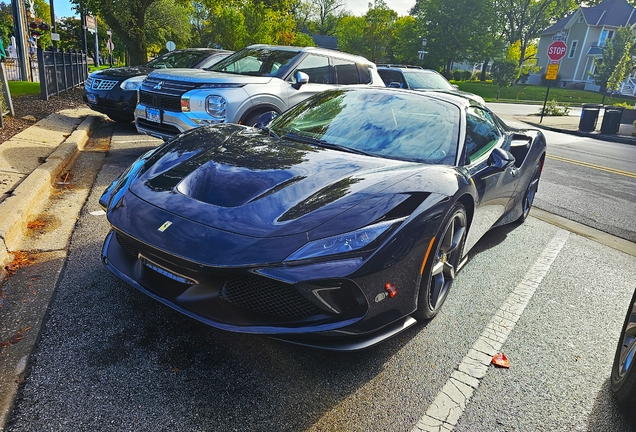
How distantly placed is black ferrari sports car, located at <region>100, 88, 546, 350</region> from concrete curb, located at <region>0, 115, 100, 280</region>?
1.13 m

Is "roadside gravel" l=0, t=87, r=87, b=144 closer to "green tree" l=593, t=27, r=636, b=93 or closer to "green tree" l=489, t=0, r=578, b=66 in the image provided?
"green tree" l=593, t=27, r=636, b=93

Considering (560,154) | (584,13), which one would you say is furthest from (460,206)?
(584,13)

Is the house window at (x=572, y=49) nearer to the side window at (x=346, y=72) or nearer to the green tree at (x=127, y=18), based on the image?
the green tree at (x=127, y=18)

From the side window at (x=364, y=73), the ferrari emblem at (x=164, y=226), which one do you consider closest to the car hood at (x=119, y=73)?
the side window at (x=364, y=73)

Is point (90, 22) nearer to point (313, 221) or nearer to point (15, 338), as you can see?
point (15, 338)

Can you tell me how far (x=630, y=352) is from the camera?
212 centimetres

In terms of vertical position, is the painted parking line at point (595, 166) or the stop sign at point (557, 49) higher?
the stop sign at point (557, 49)

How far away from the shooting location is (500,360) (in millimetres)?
2498

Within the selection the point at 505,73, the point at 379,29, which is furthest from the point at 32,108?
the point at 379,29

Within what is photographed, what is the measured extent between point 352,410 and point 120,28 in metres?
16.0

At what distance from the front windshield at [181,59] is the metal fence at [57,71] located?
269cm

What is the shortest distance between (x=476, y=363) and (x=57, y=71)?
13.4m

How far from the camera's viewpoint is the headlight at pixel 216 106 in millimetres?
5707

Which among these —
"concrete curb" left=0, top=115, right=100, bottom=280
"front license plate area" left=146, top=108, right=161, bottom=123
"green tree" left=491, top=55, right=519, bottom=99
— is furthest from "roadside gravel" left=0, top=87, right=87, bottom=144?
"green tree" left=491, top=55, right=519, bottom=99
